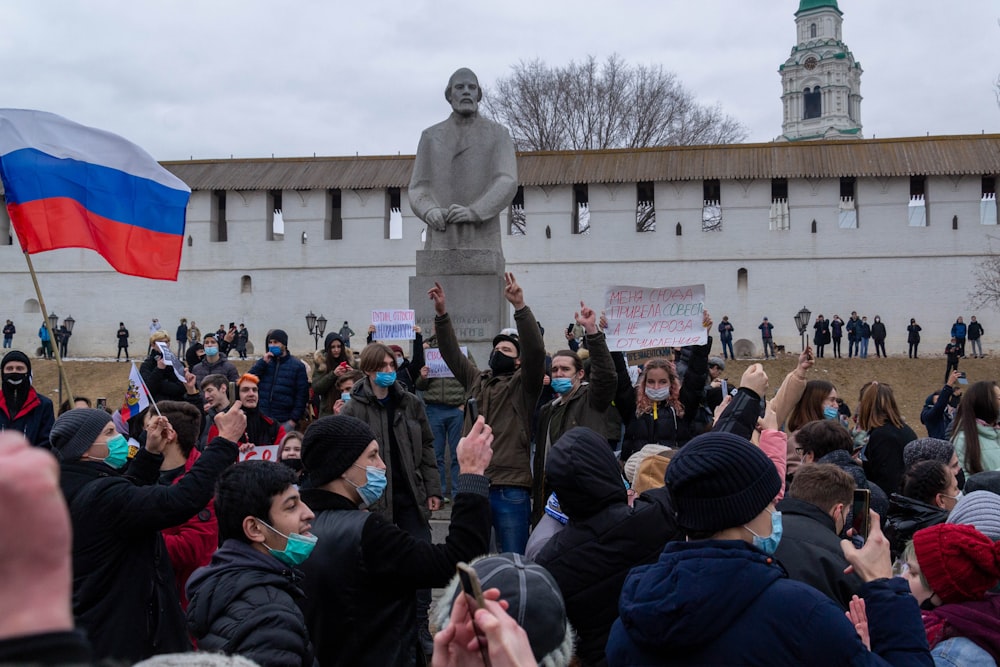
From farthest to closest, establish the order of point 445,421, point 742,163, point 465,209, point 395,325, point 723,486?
point 742,163, point 465,209, point 395,325, point 445,421, point 723,486

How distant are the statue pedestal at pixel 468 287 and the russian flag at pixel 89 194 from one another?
3.58 metres

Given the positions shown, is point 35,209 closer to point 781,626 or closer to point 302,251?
point 781,626

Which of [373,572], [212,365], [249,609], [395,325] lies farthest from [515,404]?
[212,365]

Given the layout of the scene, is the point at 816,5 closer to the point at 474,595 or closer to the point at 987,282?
the point at 987,282

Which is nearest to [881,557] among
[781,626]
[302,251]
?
Answer: [781,626]

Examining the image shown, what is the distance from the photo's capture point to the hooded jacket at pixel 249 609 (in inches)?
104

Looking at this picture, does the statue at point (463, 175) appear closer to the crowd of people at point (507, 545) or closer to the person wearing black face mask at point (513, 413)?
the person wearing black face mask at point (513, 413)

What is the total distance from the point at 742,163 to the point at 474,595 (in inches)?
1428

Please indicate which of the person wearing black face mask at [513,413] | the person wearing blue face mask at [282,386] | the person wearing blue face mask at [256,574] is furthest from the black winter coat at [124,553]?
the person wearing blue face mask at [282,386]

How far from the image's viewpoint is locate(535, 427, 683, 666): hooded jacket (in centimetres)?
295

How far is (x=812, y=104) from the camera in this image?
89375 millimetres

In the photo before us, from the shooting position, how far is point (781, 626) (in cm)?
202

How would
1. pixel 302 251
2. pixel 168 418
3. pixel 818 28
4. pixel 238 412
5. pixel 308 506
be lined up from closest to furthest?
pixel 308 506 < pixel 238 412 < pixel 168 418 < pixel 302 251 < pixel 818 28

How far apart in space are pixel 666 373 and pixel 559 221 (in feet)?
103
